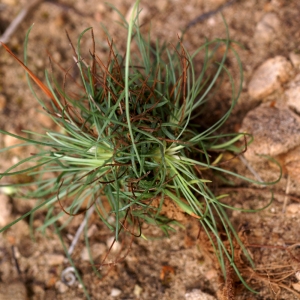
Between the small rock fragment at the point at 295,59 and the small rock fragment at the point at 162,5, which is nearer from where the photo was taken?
the small rock fragment at the point at 295,59

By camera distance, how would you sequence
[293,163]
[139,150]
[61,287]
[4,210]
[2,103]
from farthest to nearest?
[2,103], [4,210], [61,287], [293,163], [139,150]

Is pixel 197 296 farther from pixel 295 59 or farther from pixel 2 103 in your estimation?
pixel 2 103

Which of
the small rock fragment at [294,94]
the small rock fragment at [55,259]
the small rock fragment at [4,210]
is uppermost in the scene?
the small rock fragment at [294,94]

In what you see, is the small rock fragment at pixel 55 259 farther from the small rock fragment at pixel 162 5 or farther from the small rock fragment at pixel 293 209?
the small rock fragment at pixel 162 5

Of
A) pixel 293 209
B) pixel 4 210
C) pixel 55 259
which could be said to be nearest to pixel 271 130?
pixel 293 209

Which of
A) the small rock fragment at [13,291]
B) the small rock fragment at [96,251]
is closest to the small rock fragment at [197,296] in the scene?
the small rock fragment at [96,251]

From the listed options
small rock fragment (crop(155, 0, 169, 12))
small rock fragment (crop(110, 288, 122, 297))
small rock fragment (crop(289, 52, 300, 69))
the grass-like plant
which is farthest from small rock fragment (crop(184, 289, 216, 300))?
small rock fragment (crop(155, 0, 169, 12))

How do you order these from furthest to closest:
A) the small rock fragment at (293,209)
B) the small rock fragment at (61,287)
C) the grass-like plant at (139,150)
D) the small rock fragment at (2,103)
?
the small rock fragment at (2,103) → the small rock fragment at (61,287) → the small rock fragment at (293,209) → the grass-like plant at (139,150)

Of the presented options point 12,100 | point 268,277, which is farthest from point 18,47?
point 268,277
